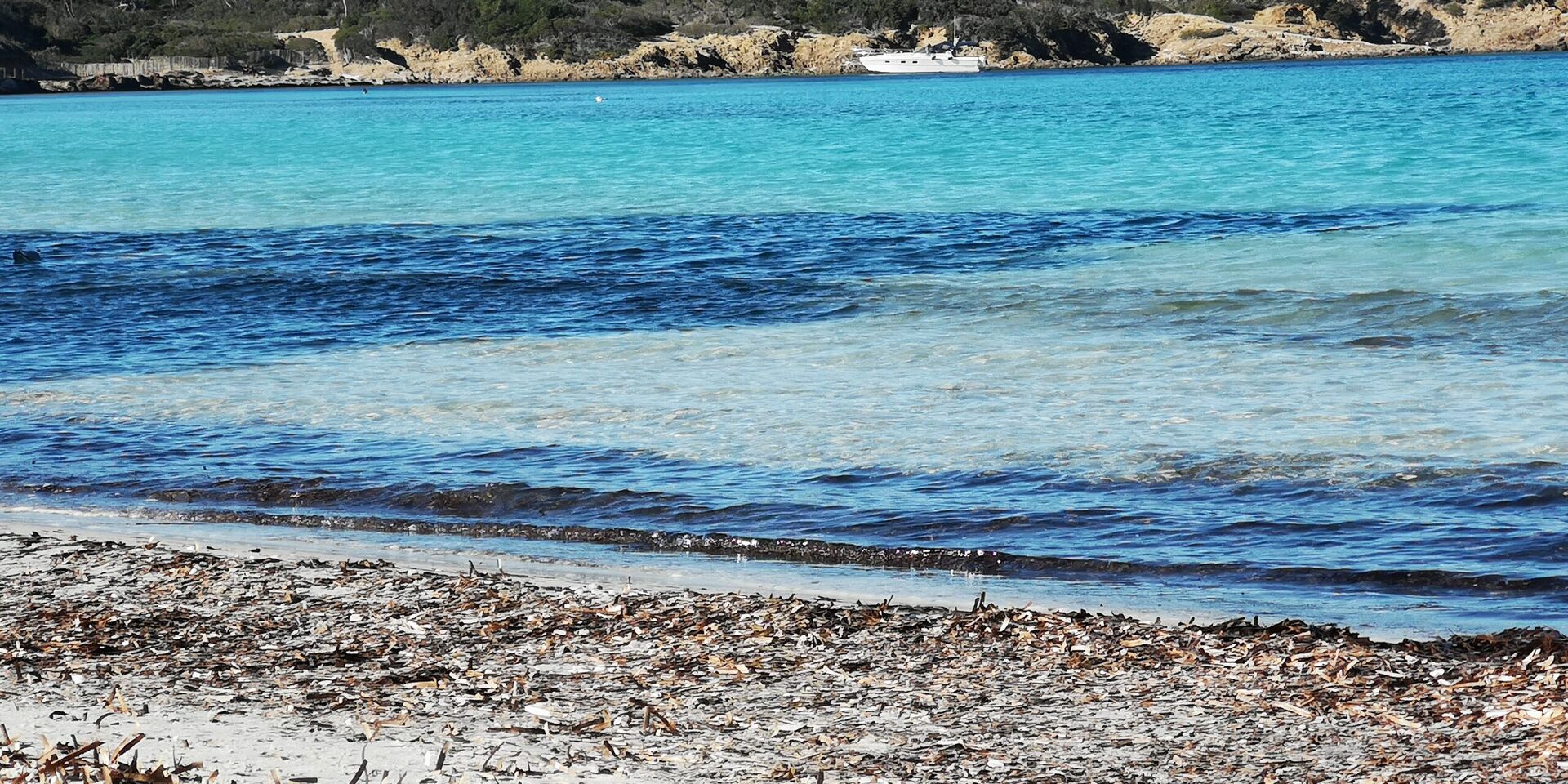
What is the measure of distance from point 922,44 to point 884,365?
125 meters

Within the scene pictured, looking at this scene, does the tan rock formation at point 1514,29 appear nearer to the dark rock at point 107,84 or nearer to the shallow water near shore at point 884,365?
the dark rock at point 107,84

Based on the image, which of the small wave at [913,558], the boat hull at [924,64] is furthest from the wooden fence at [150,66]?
the small wave at [913,558]

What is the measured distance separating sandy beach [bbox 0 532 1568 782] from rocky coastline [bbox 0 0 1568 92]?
12551 centimetres

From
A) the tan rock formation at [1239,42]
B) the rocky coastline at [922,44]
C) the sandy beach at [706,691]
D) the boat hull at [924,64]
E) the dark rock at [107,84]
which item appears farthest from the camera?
the tan rock formation at [1239,42]

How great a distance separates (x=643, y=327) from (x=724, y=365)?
2.51 m

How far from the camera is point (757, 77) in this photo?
421 ft

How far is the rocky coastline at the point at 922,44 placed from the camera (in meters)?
130

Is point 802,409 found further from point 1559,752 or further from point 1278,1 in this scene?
point 1278,1

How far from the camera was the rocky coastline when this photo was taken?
130m

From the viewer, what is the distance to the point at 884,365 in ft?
41.8

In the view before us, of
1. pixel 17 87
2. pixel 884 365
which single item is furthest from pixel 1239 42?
pixel 884 365

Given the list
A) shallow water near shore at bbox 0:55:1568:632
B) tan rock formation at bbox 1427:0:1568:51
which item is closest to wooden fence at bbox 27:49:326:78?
tan rock formation at bbox 1427:0:1568:51

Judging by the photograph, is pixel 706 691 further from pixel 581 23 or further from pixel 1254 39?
pixel 1254 39

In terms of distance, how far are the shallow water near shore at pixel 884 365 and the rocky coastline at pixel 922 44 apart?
319 feet
